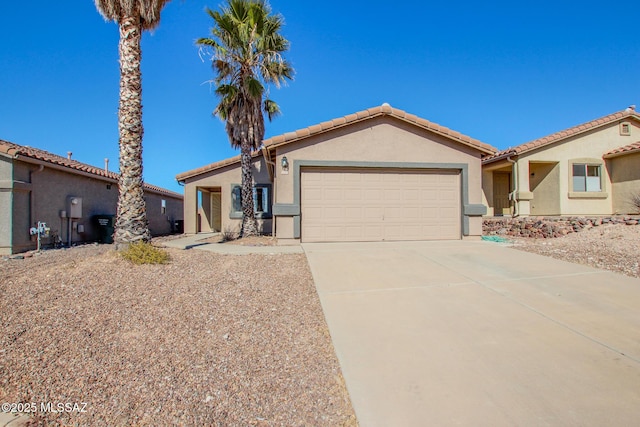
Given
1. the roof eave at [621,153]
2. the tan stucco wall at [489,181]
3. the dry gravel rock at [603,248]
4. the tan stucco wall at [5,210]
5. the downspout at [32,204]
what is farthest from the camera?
the tan stucco wall at [489,181]

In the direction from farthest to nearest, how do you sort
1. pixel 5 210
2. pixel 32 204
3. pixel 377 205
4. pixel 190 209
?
pixel 190 209 < pixel 32 204 < pixel 377 205 < pixel 5 210

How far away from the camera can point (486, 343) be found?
3463mm

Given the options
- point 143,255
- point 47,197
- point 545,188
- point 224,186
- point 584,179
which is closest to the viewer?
point 143,255

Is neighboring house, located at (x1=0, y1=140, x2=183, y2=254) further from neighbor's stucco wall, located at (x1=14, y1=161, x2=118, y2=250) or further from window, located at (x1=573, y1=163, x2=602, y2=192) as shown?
window, located at (x1=573, y1=163, x2=602, y2=192)

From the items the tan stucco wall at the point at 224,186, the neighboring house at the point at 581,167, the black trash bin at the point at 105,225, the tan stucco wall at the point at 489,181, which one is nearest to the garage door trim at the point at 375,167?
the neighboring house at the point at 581,167

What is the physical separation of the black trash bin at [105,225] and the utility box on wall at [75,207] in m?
1.42

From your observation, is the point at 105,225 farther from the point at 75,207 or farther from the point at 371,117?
the point at 371,117

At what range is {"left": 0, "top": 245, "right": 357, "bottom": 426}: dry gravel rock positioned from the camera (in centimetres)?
254

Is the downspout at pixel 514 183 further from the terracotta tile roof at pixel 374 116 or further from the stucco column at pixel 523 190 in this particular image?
the terracotta tile roof at pixel 374 116

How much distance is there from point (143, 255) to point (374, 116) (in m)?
7.39

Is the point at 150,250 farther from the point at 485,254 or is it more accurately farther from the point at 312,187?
the point at 485,254

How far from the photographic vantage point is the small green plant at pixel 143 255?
21.1 feet

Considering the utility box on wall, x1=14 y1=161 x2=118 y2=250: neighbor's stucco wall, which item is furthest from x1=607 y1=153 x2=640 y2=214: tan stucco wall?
x1=14 y1=161 x2=118 y2=250: neighbor's stucco wall

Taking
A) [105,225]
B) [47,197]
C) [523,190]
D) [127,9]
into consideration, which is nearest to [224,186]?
[105,225]
